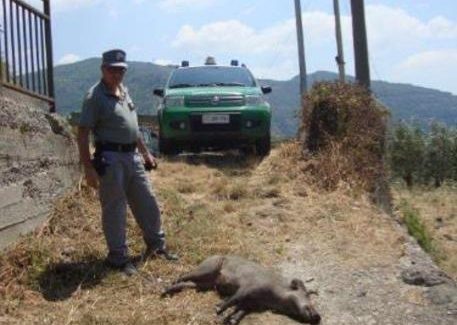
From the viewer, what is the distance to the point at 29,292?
251 inches

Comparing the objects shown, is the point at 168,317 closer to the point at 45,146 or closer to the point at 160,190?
the point at 45,146

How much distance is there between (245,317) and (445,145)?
3115 cm

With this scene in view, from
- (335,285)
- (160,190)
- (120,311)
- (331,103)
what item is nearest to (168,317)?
(120,311)

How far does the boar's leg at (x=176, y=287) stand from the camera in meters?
6.57

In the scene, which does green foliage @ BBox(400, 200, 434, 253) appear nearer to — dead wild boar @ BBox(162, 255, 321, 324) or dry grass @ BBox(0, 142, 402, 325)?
dry grass @ BBox(0, 142, 402, 325)

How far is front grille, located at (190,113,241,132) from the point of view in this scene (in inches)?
485

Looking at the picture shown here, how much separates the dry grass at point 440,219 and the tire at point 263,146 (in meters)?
3.61

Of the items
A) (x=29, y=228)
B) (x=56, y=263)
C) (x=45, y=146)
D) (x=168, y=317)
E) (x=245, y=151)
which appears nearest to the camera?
(x=168, y=317)

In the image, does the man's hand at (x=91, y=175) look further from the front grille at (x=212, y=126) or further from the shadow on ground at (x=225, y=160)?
the front grille at (x=212, y=126)

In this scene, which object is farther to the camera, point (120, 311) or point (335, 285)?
point (335, 285)

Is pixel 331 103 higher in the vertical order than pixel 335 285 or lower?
higher

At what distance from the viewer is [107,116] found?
21.8 ft

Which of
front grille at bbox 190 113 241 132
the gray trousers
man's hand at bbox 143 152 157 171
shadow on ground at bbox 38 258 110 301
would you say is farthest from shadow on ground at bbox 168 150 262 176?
shadow on ground at bbox 38 258 110 301

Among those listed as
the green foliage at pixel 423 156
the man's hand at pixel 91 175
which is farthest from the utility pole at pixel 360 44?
the green foliage at pixel 423 156
